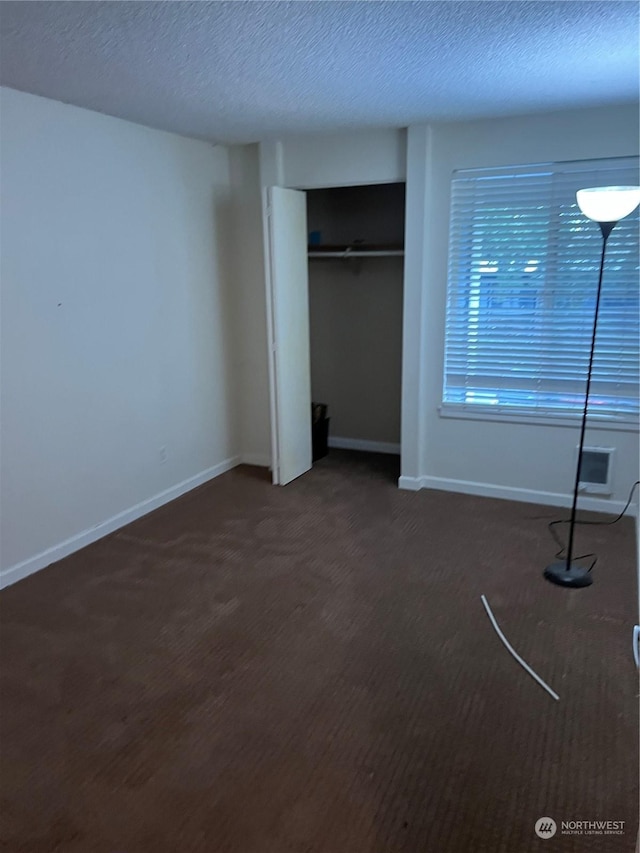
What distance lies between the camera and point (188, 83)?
2914mm

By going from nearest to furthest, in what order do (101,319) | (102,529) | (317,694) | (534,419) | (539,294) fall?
(317,694) → (101,319) → (102,529) → (539,294) → (534,419)

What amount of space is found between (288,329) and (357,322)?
1.08m

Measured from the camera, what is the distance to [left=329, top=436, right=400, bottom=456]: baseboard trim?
5.50 meters

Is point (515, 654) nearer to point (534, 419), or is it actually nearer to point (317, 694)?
point (317, 694)

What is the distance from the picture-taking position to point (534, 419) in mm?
4117

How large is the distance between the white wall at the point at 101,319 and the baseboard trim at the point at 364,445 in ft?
4.41

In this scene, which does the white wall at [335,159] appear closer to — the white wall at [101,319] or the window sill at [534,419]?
the white wall at [101,319]

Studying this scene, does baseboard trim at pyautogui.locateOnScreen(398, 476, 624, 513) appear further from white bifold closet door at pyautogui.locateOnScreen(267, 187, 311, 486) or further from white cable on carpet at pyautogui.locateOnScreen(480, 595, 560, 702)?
white cable on carpet at pyautogui.locateOnScreen(480, 595, 560, 702)

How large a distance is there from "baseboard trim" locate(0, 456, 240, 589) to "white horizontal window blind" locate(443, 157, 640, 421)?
2.03 m

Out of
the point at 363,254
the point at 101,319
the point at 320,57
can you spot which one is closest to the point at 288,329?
the point at 363,254

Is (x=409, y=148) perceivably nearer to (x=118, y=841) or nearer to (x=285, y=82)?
(x=285, y=82)

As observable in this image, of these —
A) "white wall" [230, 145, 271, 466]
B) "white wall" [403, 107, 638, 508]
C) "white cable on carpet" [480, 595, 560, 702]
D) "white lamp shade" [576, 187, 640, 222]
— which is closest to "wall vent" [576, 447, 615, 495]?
"white wall" [403, 107, 638, 508]

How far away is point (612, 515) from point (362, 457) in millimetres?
2059

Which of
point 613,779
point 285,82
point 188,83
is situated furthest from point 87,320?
point 613,779
